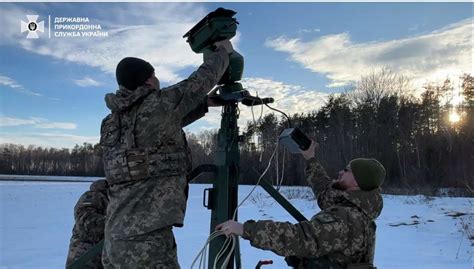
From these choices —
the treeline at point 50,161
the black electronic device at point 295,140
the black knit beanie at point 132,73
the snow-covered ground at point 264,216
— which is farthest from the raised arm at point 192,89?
the treeline at point 50,161

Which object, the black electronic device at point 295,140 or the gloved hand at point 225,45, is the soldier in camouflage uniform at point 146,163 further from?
the black electronic device at point 295,140

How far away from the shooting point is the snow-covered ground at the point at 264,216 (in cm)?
738

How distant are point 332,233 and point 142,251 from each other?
1.12 metres

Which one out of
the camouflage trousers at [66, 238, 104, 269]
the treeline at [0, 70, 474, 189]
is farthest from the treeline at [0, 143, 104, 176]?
the camouflage trousers at [66, 238, 104, 269]

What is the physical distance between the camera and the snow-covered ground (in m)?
Answer: 7.38

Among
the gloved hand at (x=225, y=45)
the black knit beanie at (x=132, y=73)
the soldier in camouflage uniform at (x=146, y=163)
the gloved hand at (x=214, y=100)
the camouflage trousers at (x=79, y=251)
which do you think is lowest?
the camouflage trousers at (x=79, y=251)

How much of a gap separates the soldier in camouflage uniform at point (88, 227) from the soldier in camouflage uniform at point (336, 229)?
121 centimetres

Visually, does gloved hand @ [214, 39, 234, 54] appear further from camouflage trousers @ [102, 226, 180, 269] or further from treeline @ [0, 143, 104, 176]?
treeline @ [0, 143, 104, 176]

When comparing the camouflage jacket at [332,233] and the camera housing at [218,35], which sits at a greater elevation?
the camera housing at [218,35]

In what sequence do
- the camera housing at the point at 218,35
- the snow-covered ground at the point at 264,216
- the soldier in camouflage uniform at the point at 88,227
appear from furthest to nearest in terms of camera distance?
the snow-covered ground at the point at 264,216 → the soldier in camouflage uniform at the point at 88,227 → the camera housing at the point at 218,35

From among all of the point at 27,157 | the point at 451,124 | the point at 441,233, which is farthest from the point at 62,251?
the point at 27,157

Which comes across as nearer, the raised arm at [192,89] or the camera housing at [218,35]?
the raised arm at [192,89]

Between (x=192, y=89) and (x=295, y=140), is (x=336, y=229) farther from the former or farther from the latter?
(x=192, y=89)

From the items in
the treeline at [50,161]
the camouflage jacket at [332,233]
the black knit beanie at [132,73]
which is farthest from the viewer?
the treeline at [50,161]
